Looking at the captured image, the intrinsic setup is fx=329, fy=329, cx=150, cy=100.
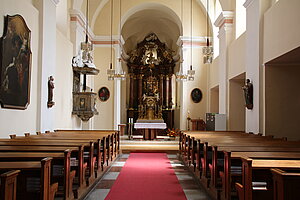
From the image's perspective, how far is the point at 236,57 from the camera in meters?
10.9

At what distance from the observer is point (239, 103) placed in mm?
11742

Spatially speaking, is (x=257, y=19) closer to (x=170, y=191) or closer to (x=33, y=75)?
(x=170, y=191)

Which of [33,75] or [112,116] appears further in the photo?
[112,116]

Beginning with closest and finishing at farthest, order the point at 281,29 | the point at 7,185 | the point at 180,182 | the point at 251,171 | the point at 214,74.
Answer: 1. the point at 7,185
2. the point at 251,171
3. the point at 180,182
4. the point at 281,29
5. the point at 214,74

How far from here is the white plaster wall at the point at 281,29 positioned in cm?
629

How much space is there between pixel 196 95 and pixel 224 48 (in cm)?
402

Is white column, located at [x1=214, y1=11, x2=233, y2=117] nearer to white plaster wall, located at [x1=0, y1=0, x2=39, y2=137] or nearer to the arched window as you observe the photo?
the arched window

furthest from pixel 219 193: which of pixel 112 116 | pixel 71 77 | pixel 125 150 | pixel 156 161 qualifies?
pixel 112 116

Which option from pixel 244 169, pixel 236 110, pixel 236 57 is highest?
pixel 236 57

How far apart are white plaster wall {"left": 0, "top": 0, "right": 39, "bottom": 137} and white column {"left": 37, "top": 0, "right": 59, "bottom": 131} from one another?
0.43 ft

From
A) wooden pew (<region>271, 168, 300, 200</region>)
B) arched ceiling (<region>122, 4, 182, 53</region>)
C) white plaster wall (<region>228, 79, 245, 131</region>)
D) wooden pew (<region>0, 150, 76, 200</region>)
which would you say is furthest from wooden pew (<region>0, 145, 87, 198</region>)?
arched ceiling (<region>122, 4, 182, 53</region>)

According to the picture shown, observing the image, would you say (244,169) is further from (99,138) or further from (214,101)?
(214,101)

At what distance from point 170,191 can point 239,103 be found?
7074mm

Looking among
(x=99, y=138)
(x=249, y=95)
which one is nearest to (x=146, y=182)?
(x=99, y=138)
